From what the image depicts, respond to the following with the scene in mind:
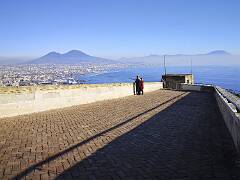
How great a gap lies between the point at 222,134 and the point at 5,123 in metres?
7.17

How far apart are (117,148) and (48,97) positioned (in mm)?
7365

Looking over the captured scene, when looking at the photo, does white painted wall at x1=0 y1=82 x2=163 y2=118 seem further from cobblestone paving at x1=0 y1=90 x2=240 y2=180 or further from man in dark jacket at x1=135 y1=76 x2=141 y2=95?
man in dark jacket at x1=135 y1=76 x2=141 y2=95

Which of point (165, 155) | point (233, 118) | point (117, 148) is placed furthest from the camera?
point (117, 148)

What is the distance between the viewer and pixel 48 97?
1331 centimetres

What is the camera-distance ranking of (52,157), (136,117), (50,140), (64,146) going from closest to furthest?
(52,157), (64,146), (50,140), (136,117)

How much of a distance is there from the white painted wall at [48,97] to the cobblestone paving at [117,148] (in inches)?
30.3

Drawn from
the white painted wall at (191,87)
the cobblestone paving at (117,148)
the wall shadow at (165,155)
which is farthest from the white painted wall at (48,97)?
the white painted wall at (191,87)

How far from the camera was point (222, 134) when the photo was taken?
802cm

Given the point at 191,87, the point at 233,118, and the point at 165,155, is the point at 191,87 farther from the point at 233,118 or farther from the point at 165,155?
the point at 165,155

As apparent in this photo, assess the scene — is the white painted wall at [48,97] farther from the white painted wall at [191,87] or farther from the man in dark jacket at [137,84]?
the white painted wall at [191,87]

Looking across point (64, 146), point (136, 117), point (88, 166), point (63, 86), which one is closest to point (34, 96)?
point (63, 86)

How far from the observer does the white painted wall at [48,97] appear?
1136 centimetres

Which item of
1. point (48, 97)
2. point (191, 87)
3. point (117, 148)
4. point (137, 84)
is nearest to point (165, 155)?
point (117, 148)

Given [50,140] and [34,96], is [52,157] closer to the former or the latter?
[50,140]
